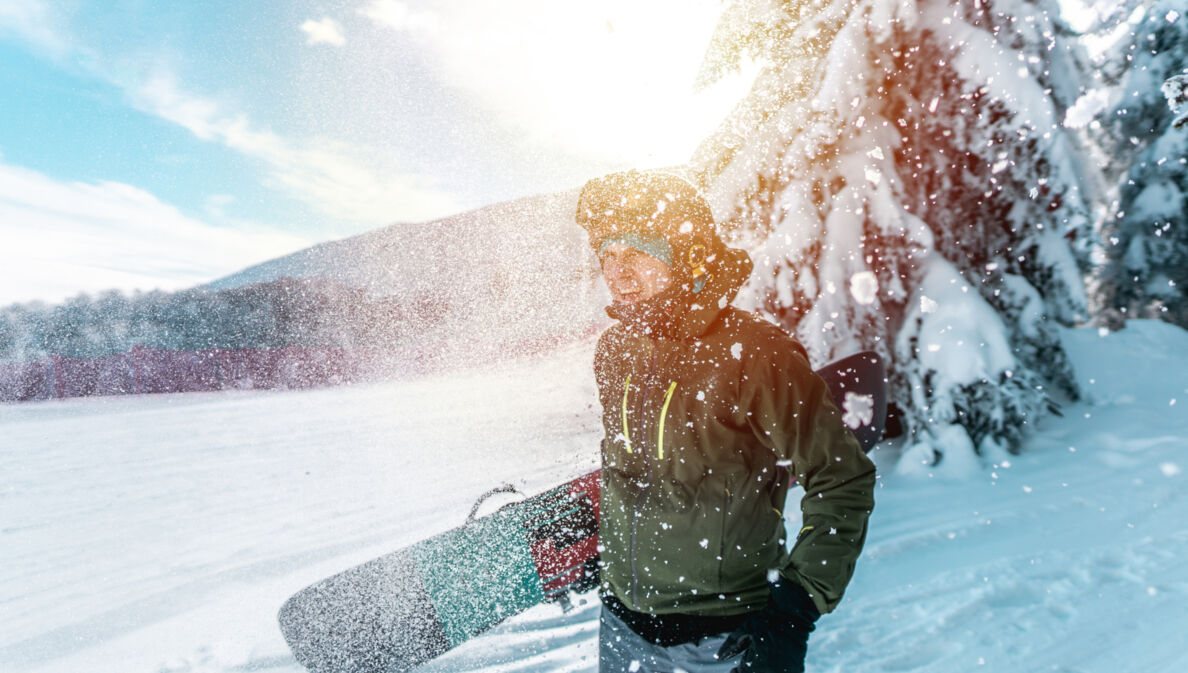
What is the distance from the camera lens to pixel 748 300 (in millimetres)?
5660

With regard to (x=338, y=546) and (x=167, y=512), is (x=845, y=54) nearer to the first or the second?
(x=338, y=546)

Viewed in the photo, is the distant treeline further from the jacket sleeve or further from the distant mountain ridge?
the jacket sleeve

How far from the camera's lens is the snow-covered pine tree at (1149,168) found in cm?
709

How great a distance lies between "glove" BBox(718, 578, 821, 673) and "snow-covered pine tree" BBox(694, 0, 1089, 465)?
4474mm

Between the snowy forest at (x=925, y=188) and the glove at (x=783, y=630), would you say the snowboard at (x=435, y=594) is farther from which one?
the snowy forest at (x=925, y=188)

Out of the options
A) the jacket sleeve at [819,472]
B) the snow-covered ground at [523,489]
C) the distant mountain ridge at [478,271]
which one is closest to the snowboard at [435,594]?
the snow-covered ground at [523,489]

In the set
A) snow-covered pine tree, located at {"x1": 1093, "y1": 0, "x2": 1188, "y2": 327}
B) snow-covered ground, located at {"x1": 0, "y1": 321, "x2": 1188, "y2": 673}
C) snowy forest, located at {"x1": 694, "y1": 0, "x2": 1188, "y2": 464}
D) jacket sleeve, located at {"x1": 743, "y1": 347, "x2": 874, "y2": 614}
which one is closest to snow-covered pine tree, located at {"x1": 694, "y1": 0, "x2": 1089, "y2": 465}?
snowy forest, located at {"x1": 694, "y1": 0, "x2": 1188, "y2": 464}

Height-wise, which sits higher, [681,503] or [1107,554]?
[681,503]

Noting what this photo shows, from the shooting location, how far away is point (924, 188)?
5.53m

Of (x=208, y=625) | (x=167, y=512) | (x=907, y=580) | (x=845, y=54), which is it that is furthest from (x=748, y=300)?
(x=167, y=512)

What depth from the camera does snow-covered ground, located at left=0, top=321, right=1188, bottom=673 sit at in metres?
3.13

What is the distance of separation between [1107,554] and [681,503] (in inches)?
153

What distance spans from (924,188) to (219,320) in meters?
30.3

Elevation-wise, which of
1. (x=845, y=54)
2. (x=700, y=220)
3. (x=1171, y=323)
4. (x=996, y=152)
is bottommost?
(x=1171, y=323)
